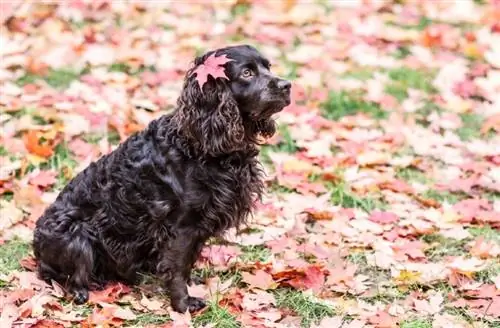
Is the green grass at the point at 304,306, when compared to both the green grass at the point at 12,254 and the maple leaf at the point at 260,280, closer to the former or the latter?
the maple leaf at the point at 260,280

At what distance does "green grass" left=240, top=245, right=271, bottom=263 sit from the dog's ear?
973 millimetres

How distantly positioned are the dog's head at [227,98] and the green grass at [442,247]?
4.98 feet

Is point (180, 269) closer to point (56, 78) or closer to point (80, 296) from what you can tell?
point (80, 296)

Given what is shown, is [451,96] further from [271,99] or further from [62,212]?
[62,212]

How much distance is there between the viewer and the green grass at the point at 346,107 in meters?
6.93

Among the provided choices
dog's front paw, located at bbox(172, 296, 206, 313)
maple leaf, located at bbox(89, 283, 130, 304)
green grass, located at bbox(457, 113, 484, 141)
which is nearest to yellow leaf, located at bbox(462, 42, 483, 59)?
green grass, located at bbox(457, 113, 484, 141)

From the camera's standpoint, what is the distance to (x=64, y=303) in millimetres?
4574

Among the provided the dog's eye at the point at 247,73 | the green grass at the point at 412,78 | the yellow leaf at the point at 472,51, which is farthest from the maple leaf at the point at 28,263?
the yellow leaf at the point at 472,51

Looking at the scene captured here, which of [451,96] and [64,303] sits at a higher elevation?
[451,96]

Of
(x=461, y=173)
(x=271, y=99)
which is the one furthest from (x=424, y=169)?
(x=271, y=99)

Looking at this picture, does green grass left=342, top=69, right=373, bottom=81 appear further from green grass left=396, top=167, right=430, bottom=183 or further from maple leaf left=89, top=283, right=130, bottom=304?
maple leaf left=89, top=283, right=130, bottom=304

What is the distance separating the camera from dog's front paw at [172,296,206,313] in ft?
14.7

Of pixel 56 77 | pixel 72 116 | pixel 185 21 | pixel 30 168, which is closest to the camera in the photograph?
pixel 30 168

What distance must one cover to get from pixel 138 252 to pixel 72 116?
210 centimetres
